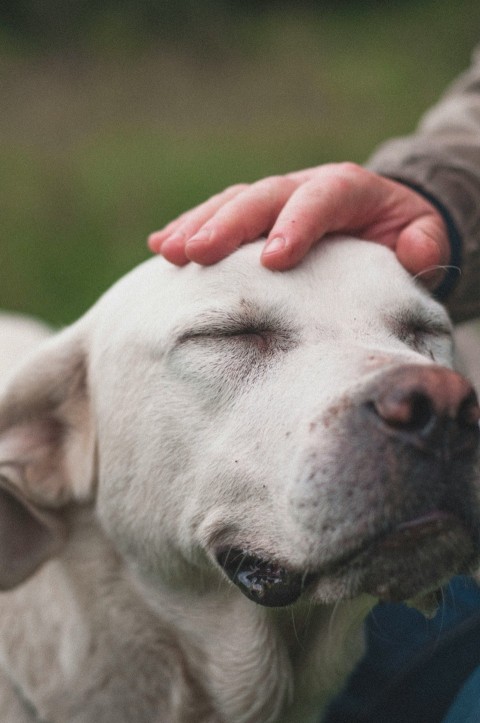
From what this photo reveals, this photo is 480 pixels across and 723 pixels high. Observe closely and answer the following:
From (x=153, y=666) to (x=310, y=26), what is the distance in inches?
525

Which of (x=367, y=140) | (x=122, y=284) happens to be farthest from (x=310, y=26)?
(x=122, y=284)

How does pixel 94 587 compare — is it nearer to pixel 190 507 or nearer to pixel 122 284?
pixel 190 507

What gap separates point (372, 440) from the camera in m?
1.92

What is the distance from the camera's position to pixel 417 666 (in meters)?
2.64

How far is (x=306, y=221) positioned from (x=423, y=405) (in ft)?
2.48

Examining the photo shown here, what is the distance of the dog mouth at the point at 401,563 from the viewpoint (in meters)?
1.93

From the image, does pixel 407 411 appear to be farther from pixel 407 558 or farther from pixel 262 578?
pixel 262 578

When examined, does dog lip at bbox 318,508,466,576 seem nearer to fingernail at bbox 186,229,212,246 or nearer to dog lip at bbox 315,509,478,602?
dog lip at bbox 315,509,478,602

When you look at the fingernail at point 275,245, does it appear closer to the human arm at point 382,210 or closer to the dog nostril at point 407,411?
the human arm at point 382,210

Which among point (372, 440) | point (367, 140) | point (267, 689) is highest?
point (372, 440)

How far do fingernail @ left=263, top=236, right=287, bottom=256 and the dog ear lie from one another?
684 mm

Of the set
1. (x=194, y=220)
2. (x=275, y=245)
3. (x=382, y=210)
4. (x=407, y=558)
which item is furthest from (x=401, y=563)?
(x=382, y=210)

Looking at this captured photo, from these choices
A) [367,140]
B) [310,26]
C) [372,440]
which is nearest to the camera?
[372,440]

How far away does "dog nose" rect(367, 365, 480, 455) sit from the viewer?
6.18ft
